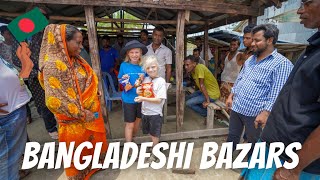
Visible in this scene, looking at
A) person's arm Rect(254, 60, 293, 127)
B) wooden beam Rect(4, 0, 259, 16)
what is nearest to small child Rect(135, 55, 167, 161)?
wooden beam Rect(4, 0, 259, 16)

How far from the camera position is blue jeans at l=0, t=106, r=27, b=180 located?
71.4 inches

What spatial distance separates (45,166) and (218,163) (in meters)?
2.59

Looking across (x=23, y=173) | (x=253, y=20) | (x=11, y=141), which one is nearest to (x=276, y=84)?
(x=253, y=20)

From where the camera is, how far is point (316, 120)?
1.00 m

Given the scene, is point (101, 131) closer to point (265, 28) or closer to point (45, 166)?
point (45, 166)

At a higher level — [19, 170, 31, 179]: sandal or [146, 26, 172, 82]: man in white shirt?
[146, 26, 172, 82]: man in white shirt

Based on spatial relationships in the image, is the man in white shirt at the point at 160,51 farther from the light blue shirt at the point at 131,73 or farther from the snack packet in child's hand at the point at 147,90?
the snack packet in child's hand at the point at 147,90

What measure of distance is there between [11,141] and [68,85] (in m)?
0.76

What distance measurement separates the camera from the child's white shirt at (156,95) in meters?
2.62

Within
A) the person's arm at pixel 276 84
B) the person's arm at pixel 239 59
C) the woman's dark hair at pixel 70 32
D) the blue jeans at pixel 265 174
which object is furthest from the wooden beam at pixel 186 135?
the blue jeans at pixel 265 174

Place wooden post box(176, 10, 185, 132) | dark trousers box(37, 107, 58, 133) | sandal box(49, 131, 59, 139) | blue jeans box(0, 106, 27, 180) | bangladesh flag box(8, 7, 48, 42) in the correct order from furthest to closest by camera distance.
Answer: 1. sandal box(49, 131, 59, 139)
2. dark trousers box(37, 107, 58, 133)
3. wooden post box(176, 10, 185, 132)
4. bangladesh flag box(8, 7, 48, 42)
5. blue jeans box(0, 106, 27, 180)

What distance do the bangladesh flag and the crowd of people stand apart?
339mm

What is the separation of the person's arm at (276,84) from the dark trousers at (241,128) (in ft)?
0.67

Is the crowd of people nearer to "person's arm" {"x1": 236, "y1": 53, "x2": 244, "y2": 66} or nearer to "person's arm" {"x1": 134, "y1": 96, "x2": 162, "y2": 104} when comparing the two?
"person's arm" {"x1": 134, "y1": 96, "x2": 162, "y2": 104}
